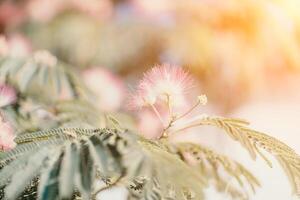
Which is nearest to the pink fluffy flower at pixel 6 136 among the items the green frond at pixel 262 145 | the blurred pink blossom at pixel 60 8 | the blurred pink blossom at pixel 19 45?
the green frond at pixel 262 145

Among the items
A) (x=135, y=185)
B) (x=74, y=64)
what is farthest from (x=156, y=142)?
(x=74, y=64)

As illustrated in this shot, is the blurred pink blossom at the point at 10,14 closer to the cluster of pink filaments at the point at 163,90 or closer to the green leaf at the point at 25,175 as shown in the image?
the cluster of pink filaments at the point at 163,90

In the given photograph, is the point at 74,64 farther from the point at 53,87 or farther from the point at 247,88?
the point at 247,88

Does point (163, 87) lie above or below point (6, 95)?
above

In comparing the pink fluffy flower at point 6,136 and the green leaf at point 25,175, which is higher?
the green leaf at point 25,175

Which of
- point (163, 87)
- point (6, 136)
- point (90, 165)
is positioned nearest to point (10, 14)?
point (6, 136)

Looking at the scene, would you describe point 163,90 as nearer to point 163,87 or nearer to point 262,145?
point 163,87

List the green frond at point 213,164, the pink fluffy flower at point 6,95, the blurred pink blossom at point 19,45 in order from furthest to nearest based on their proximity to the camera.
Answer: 1. the blurred pink blossom at point 19,45
2. the pink fluffy flower at point 6,95
3. the green frond at point 213,164
